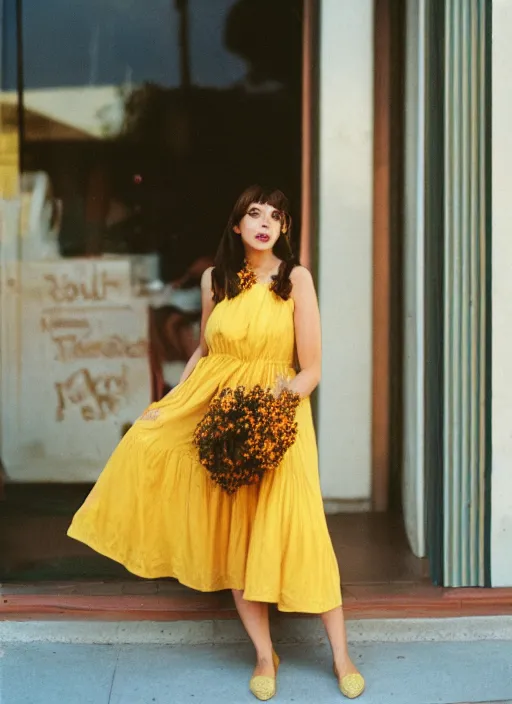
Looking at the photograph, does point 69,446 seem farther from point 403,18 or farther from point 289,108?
point 403,18

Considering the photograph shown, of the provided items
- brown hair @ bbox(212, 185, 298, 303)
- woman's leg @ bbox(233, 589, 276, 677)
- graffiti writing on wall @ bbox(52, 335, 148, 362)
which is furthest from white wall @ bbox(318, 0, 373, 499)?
woman's leg @ bbox(233, 589, 276, 677)

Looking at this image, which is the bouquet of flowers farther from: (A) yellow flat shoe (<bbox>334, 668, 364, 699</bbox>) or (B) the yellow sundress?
(A) yellow flat shoe (<bbox>334, 668, 364, 699</bbox>)

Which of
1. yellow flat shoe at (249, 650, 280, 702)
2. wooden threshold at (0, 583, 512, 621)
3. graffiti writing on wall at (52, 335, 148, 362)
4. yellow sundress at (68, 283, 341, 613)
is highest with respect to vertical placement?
graffiti writing on wall at (52, 335, 148, 362)

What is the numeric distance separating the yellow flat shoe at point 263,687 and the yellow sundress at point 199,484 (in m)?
0.35

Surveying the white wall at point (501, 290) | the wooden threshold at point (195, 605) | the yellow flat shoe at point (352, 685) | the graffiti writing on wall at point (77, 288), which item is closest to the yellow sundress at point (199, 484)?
the yellow flat shoe at point (352, 685)

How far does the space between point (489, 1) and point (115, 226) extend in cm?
237

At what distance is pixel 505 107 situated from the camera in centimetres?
380

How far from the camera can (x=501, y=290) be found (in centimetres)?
382

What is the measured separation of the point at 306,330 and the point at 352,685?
1356 mm

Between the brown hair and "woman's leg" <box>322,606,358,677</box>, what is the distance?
48.2 inches

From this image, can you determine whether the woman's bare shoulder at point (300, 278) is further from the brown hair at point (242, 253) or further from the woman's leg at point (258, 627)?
the woman's leg at point (258, 627)

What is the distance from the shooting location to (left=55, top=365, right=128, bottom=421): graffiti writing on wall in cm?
511

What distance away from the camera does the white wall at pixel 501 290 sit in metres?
3.80

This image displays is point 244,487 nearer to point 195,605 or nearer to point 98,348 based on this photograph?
point 195,605
